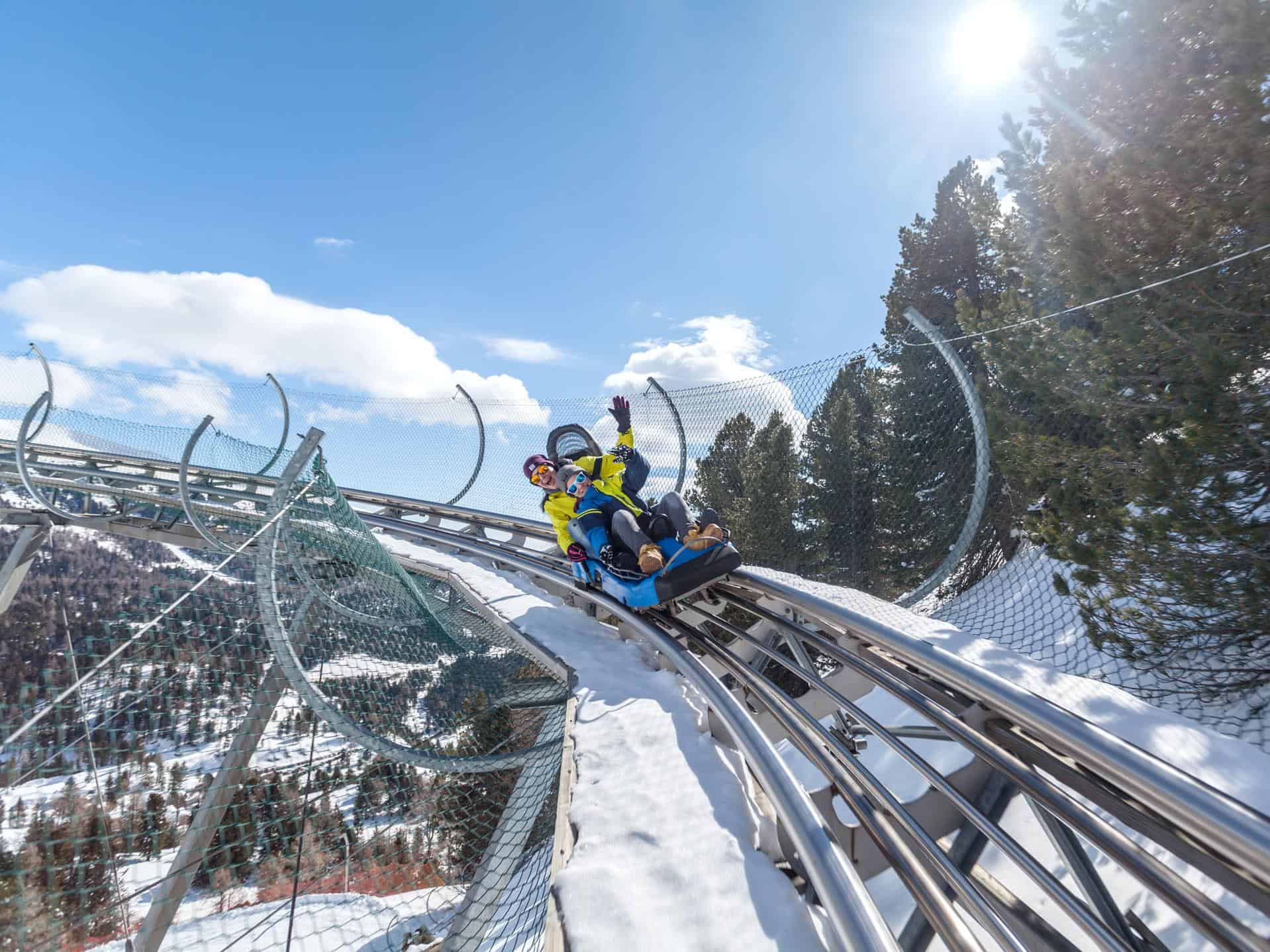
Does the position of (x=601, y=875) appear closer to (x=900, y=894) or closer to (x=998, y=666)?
(x=900, y=894)

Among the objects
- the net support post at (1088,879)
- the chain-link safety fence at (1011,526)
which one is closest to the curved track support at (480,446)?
the chain-link safety fence at (1011,526)

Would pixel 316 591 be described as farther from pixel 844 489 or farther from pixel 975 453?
pixel 844 489

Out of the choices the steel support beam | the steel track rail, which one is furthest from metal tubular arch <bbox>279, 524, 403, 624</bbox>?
the steel support beam

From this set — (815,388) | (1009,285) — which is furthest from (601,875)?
(1009,285)

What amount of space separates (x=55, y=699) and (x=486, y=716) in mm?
2909

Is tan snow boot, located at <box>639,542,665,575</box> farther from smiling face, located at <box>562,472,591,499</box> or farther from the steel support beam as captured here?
the steel support beam

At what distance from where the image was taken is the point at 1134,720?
1998 millimetres

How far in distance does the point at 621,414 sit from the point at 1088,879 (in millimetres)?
3902

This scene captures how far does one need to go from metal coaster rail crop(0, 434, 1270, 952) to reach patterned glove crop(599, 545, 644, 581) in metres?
0.32

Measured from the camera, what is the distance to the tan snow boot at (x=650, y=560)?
10.5ft

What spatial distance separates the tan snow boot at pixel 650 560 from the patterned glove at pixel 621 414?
1.70 meters

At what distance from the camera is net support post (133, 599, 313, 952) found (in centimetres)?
279

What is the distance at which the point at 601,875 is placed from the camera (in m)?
1.56

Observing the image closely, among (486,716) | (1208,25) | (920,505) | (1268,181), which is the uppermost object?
(1208,25)
